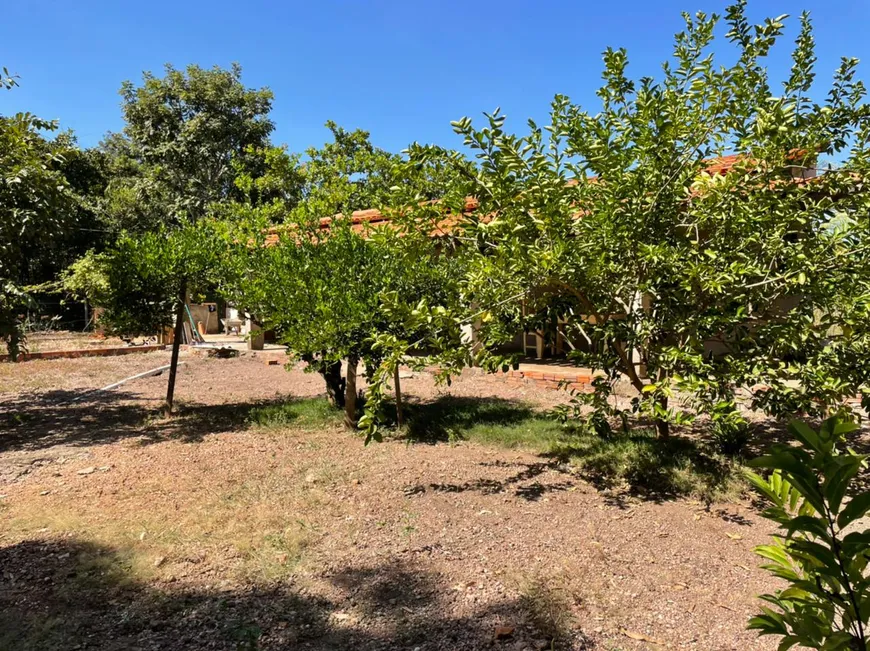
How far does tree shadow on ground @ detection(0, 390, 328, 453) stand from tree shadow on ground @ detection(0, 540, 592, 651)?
11.1 feet

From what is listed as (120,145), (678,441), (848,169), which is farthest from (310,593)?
(120,145)

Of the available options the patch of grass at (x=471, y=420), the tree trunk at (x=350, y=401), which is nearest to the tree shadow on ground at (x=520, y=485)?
the patch of grass at (x=471, y=420)

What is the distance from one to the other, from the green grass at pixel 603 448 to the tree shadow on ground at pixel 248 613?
7.29ft

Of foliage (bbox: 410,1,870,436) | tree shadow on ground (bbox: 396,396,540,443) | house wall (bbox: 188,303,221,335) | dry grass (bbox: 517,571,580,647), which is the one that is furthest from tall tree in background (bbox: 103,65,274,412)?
dry grass (bbox: 517,571,580,647)

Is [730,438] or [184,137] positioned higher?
[184,137]

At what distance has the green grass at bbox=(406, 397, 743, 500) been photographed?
14.9 ft

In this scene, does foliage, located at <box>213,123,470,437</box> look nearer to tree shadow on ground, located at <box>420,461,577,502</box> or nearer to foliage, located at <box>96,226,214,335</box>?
foliage, located at <box>96,226,214,335</box>

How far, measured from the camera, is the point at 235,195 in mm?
22188

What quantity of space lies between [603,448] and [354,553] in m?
2.95

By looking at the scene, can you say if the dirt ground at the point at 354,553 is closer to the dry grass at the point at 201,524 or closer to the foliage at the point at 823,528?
the dry grass at the point at 201,524

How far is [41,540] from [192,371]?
29.2 feet

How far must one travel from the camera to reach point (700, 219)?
3.85 meters

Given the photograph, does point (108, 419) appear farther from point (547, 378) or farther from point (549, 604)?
point (549, 604)

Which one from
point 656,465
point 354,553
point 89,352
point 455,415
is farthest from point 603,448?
point 89,352
